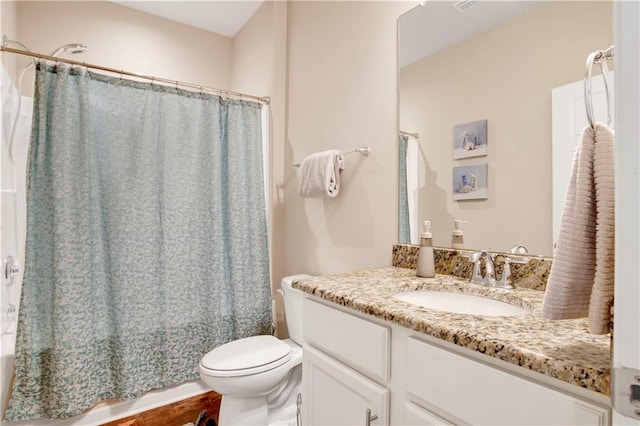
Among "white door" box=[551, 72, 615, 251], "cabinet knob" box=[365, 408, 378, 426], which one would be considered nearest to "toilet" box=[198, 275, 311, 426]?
"cabinet knob" box=[365, 408, 378, 426]

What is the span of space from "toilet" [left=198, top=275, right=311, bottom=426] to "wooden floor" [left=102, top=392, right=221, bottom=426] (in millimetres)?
277

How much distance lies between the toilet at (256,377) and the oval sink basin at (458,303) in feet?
2.70

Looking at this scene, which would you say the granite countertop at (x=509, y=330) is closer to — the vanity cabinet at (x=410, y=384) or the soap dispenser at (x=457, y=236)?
the vanity cabinet at (x=410, y=384)

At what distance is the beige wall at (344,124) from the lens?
156cm

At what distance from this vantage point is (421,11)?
1394mm

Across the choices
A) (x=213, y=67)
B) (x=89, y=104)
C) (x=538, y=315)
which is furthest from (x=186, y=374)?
(x=213, y=67)

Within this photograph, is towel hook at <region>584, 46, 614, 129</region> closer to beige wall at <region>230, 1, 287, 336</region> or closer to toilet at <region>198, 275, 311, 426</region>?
toilet at <region>198, 275, 311, 426</region>

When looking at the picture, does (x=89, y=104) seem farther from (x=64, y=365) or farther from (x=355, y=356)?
(x=355, y=356)

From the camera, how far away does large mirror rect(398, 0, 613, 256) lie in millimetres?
1024

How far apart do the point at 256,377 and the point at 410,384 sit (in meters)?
0.95

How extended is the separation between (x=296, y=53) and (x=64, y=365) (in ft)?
7.15

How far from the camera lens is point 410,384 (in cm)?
77

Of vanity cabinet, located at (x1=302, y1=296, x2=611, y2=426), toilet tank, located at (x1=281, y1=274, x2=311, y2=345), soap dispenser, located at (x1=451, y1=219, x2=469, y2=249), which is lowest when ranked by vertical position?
toilet tank, located at (x1=281, y1=274, x2=311, y2=345)

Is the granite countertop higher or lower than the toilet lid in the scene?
higher
